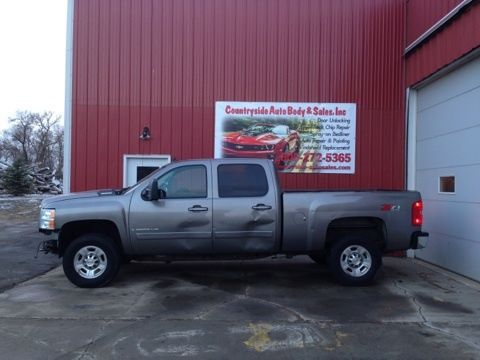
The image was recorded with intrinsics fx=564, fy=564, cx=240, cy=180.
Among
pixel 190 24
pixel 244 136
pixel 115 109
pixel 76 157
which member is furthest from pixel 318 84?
pixel 76 157

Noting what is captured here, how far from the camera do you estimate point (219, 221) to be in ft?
29.3

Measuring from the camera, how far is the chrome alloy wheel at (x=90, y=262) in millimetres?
8961

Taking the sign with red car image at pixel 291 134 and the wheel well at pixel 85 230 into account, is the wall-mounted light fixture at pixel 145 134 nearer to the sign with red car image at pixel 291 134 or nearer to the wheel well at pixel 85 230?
the sign with red car image at pixel 291 134

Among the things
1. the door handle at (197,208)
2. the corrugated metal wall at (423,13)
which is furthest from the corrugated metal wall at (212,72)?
the door handle at (197,208)

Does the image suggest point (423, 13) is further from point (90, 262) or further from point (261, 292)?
point (90, 262)

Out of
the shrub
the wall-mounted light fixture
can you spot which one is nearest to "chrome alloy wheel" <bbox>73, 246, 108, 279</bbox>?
the wall-mounted light fixture

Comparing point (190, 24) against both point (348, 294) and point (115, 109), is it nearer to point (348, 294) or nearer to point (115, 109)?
point (115, 109)

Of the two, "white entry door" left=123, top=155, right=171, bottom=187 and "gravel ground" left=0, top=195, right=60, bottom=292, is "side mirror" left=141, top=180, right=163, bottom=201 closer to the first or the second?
"gravel ground" left=0, top=195, right=60, bottom=292

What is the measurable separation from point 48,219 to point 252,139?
564cm

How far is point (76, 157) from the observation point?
42.8 ft

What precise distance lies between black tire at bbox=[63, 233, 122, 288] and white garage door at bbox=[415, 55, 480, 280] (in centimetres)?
618

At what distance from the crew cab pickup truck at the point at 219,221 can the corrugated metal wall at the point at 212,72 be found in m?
3.97

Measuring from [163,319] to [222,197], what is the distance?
2.48 meters

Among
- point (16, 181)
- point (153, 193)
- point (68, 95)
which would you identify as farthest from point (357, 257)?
point (16, 181)
